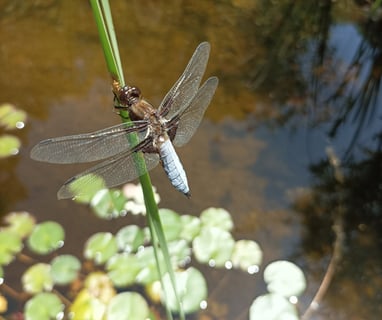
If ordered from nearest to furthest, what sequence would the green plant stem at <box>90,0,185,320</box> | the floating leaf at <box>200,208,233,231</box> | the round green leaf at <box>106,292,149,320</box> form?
the green plant stem at <box>90,0,185,320</box> → the round green leaf at <box>106,292,149,320</box> → the floating leaf at <box>200,208,233,231</box>

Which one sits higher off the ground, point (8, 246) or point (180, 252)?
point (8, 246)

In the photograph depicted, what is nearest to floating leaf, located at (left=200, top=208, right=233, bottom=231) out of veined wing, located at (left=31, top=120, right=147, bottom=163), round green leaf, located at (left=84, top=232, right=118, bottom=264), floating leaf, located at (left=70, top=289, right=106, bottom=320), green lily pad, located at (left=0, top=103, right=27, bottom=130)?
round green leaf, located at (left=84, top=232, right=118, bottom=264)

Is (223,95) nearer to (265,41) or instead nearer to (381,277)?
(265,41)

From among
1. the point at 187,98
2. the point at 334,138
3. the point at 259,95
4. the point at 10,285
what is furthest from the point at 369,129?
the point at 10,285

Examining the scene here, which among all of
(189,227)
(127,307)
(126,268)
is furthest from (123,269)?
(189,227)

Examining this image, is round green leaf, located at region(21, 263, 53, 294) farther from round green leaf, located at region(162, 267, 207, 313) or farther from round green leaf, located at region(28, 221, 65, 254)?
round green leaf, located at region(162, 267, 207, 313)

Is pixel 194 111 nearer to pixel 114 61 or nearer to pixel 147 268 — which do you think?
pixel 114 61
